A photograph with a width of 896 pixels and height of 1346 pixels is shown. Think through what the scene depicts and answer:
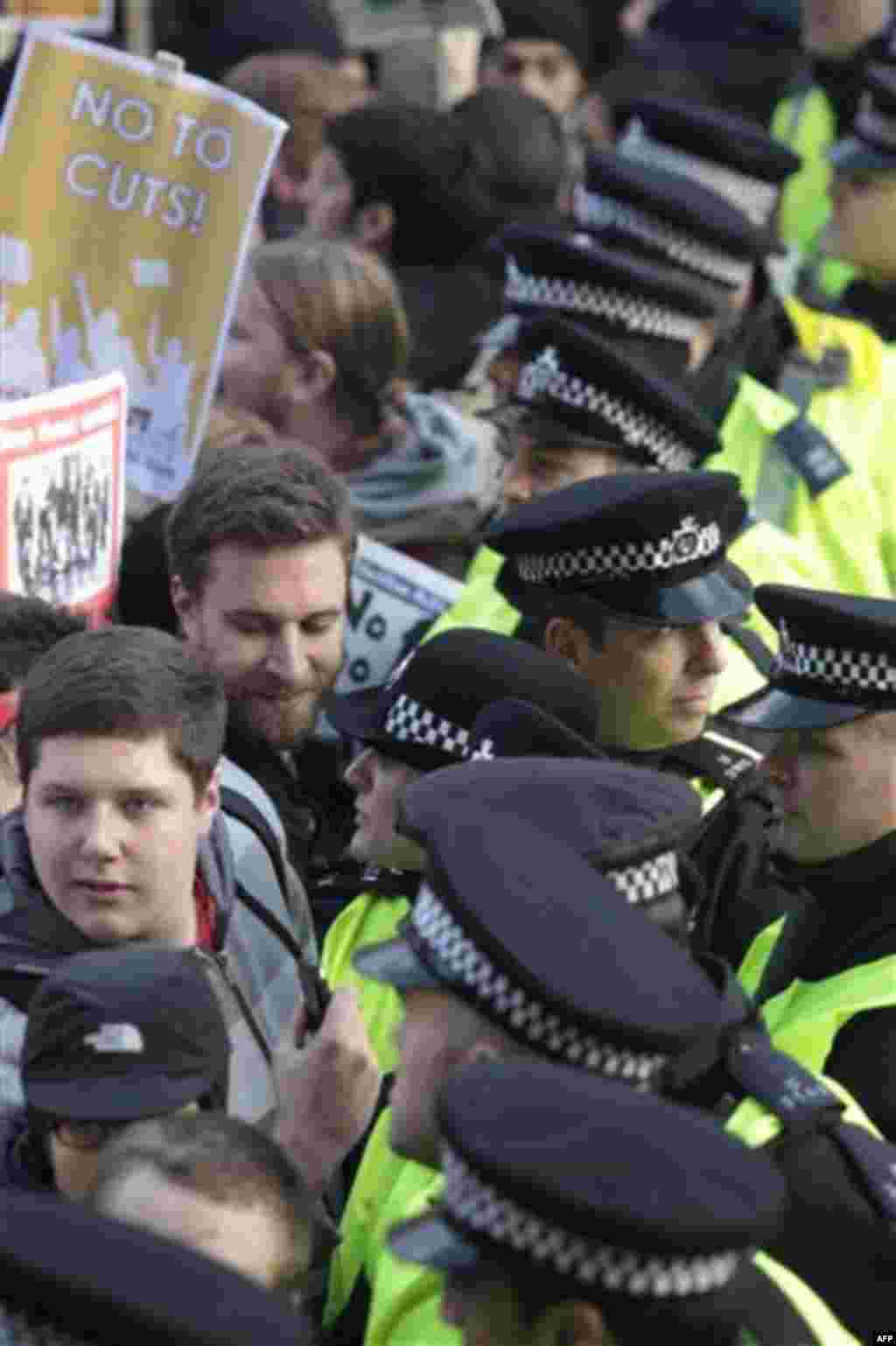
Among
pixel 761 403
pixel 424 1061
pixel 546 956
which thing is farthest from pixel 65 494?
pixel 546 956

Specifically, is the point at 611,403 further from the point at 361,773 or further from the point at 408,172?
the point at 408,172

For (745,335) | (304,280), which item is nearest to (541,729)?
(304,280)

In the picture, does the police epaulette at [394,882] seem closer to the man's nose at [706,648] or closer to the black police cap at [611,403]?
the man's nose at [706,648]

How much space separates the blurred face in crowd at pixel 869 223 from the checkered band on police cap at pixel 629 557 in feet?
13.3

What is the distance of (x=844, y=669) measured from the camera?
5.57 metres

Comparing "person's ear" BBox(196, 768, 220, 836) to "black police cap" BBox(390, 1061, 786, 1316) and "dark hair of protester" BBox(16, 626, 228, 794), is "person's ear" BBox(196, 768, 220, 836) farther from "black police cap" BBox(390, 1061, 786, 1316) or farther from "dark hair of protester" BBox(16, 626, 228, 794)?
"black police cap" BBox(390, 1061, 786, 1316)

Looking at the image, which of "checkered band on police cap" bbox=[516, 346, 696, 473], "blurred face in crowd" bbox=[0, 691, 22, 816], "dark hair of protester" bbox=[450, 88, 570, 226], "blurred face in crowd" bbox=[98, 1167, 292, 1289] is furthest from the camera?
"dark hair of protester" bbox=[450, 88, 570, 226]

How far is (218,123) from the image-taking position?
7.43 m

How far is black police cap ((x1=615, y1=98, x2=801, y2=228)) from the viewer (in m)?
9.95

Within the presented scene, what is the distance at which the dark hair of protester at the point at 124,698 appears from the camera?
17.6 ft

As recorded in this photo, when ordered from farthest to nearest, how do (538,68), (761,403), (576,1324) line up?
(538,68) → (761,403) → (576,1324)

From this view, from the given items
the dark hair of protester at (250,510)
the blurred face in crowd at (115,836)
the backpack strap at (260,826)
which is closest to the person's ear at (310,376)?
the dark hair of protester at (250,510)

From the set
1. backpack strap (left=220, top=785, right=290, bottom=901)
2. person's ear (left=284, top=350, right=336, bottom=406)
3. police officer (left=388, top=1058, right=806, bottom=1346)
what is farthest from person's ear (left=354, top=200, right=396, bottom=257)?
police officer (left=388, top=1058, right=806, bottom=1346)

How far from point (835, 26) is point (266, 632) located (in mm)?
6971
